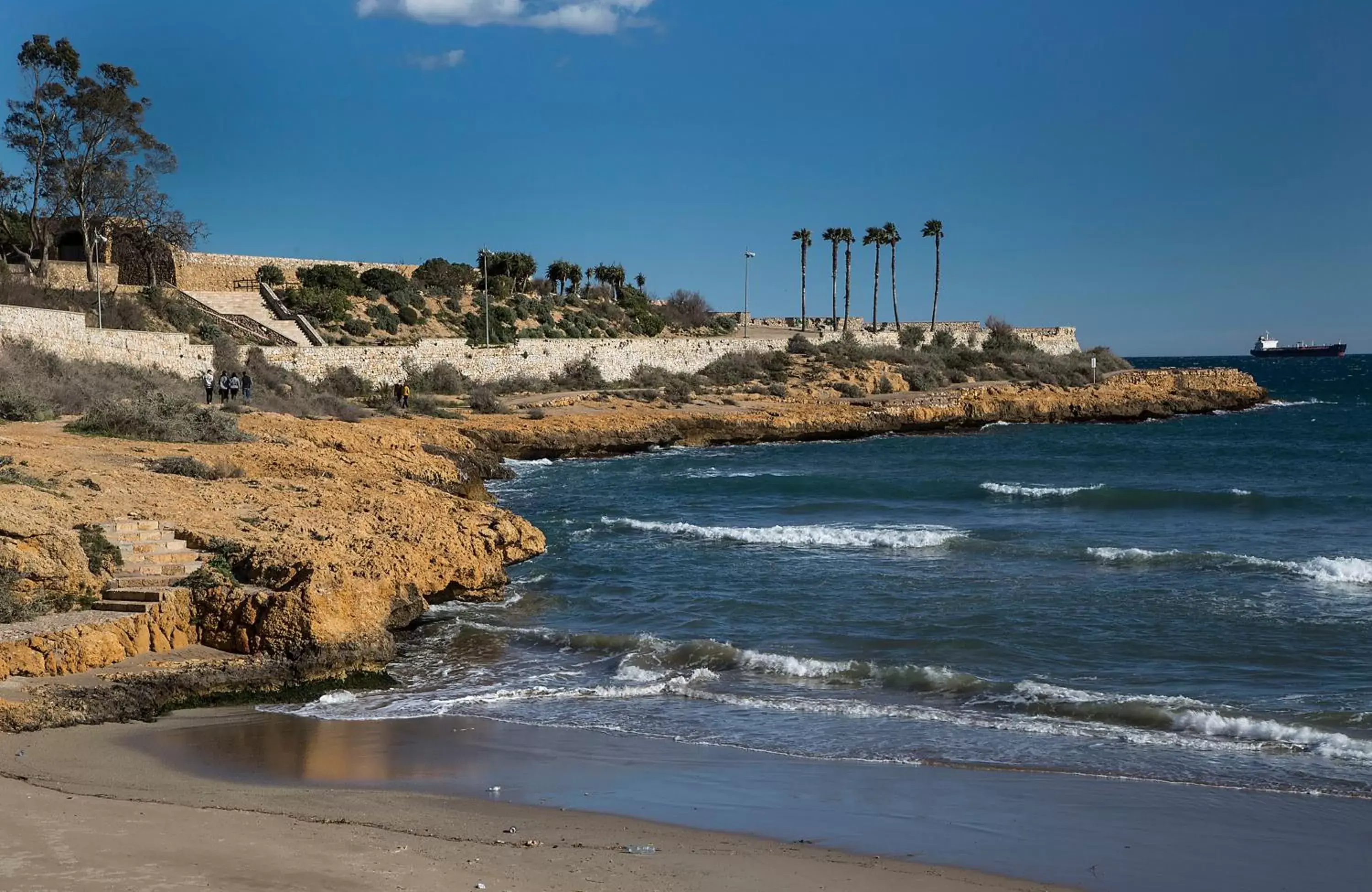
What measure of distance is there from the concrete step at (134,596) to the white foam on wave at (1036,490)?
2477 centimetres

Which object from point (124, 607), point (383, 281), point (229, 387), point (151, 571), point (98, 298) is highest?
point (383, 281)

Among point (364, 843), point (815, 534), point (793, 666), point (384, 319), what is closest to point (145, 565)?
point (364, 843)

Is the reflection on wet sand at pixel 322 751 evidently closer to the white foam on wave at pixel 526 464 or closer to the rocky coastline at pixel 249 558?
the rocky coastline at pixel 249 558

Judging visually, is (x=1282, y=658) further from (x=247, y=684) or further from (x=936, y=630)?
(x=247, y=684)

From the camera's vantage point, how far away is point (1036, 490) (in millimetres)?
33625

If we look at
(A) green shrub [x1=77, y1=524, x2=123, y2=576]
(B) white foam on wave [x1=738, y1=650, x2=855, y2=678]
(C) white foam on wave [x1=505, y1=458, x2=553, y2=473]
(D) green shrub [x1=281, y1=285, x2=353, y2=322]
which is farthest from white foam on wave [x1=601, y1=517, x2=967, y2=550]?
(D) green shrub [x1=281, y1=285, x2=353, y2=322]

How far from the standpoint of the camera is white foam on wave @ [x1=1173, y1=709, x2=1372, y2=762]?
37.8 ft

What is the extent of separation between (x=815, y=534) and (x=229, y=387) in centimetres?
1748

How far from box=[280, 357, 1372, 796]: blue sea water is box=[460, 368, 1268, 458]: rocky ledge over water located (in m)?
7.26

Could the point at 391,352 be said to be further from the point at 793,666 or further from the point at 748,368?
the point at 793,666

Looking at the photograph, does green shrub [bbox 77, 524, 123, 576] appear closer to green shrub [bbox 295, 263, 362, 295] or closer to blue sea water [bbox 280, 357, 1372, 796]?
blue sea water [bbox 280, 357, 1372, 796]

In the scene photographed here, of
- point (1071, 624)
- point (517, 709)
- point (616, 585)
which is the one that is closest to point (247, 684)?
point (517, 709)

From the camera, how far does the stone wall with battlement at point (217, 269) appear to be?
198 feet

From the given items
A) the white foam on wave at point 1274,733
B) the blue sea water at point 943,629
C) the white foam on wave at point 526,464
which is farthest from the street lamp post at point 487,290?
the white foam on wave at point 1274,733
